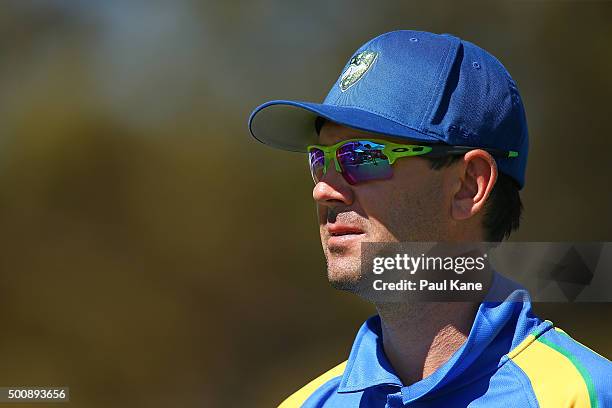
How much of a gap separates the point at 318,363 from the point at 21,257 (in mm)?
1520

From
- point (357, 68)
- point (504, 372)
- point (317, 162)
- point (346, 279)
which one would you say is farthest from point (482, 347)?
point (357, 68)

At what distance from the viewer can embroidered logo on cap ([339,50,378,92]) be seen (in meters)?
1.70

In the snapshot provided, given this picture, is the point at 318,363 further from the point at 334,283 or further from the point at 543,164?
the point at 334,283

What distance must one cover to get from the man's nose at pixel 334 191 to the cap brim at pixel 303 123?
0.12 metres

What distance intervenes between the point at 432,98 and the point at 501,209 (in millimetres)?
276

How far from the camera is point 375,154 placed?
1.62 m

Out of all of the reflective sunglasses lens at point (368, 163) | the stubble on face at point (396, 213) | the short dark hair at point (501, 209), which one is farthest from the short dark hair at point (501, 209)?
the reflective sunglasses lens at point (368, 163)

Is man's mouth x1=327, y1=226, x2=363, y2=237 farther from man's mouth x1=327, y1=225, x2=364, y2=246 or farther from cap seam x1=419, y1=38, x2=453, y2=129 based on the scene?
cap seam x1=419, y1=38, x2=453, y2=129

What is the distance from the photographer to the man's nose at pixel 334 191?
1646 millimetres

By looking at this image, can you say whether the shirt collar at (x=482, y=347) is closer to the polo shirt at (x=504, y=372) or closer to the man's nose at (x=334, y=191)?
the polo shirt at (x=504, y=372)

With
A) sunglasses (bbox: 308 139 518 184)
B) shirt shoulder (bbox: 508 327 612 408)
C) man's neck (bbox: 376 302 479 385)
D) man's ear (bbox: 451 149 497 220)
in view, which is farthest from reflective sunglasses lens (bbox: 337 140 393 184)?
shirt shoulder (bbox: 508 327 612 408)

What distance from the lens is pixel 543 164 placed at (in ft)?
13.2

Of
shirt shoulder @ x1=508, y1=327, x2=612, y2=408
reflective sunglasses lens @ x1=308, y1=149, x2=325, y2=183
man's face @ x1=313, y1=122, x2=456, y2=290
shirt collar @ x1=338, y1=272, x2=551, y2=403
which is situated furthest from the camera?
reflective sunglasses lens @ x1=308, y1=149, x2=325, y2=183

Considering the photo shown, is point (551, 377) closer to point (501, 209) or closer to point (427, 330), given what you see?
point (427, 330)
